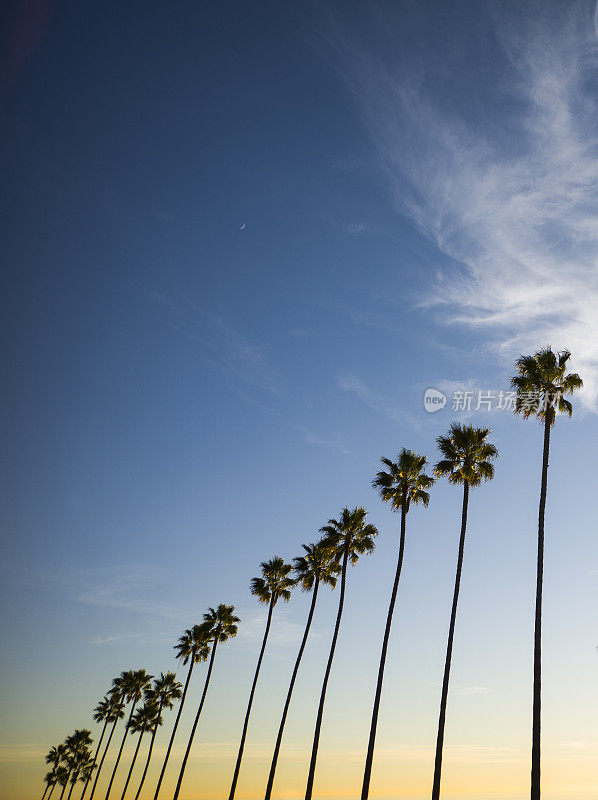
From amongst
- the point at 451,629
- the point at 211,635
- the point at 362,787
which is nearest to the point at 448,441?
the point at 451,629

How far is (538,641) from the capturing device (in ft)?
82.0

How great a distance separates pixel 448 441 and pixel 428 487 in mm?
5298

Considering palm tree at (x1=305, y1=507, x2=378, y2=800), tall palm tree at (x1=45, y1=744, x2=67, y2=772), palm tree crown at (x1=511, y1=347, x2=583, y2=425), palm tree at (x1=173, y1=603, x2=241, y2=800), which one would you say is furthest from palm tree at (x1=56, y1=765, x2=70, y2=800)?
palm tree crown at (x1=511, y1=347, x2=583, y2=425)

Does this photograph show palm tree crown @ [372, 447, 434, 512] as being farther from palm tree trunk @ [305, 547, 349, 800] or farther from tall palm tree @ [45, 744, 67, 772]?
tall palm tree @ [45, 744, 67, 772]

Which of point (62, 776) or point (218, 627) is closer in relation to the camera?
point (218, 627)

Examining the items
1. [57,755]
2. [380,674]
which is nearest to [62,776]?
[57,755]

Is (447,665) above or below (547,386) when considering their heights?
below

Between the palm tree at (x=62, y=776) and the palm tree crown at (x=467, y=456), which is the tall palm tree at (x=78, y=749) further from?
the palm tree crown at (x=467, y=456)

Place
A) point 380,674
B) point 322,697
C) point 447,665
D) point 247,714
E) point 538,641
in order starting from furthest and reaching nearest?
Result: point 247,714 < point 322,697 < point 380,674 < point 447,665 < point 538,641

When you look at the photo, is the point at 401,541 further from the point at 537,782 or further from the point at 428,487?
the point at 537,782

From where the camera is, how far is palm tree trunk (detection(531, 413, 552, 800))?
22172 mm

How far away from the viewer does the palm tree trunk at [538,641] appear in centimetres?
2217

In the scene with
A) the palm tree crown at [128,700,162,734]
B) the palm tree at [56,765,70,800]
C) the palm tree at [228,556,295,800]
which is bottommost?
the palm tree at [56,765,70,800]

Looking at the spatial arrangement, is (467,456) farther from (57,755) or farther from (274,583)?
(57,755)
